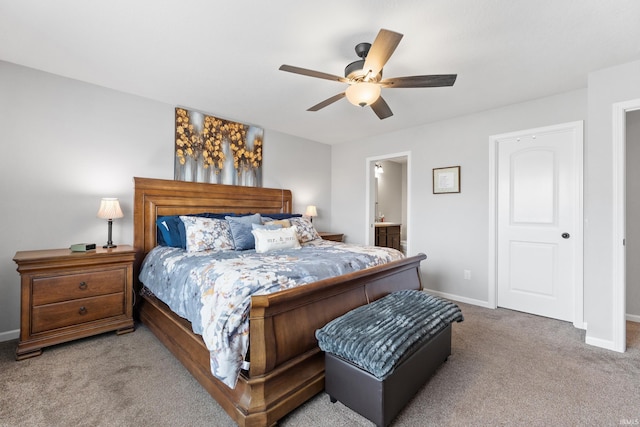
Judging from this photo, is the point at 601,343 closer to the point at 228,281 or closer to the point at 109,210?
the point at 228,281

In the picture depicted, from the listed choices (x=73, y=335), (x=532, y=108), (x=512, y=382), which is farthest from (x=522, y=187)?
(x=73, y=335)

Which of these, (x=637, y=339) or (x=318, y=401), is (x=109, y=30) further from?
(x=637, y=339)

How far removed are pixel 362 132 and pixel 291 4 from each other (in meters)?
2.92

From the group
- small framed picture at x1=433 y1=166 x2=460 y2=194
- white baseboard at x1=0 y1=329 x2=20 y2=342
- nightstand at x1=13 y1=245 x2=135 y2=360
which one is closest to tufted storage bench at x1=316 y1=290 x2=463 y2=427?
nightstand at x1=13 y1=245 x2=135 y2=360

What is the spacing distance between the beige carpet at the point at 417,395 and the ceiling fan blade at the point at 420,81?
6.95 feet

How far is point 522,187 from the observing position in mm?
3373

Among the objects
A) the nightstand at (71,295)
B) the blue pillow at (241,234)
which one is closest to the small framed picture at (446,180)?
the blue pillow at (241,234)

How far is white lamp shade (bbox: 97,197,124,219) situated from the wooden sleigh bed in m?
0.88

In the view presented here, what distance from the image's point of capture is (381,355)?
1456 mm

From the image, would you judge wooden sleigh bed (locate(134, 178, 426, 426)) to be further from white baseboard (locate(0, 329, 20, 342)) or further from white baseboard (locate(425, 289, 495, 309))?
white baseboard (locate(425, 289, 495, 309))

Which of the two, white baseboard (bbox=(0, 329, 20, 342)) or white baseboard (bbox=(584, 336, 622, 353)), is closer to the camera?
white baseboard (bbox=(584, 336, 622, 353))

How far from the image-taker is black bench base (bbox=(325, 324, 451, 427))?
1487 millimetres

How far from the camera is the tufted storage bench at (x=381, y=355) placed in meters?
1.48

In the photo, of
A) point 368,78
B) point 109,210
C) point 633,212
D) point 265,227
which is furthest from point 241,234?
point 633,212
